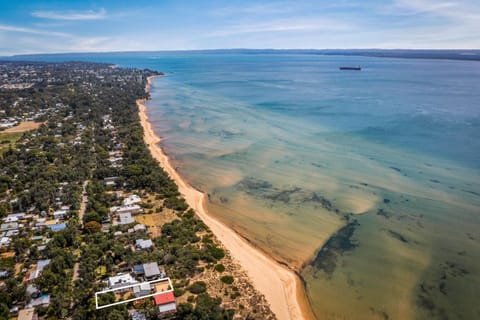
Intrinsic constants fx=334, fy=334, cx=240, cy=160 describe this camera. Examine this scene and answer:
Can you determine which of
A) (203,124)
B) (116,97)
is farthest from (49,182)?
(116,97)

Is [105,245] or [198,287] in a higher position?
[105,245]

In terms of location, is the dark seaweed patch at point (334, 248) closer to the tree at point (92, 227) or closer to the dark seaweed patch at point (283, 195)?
the dark seaweed patch at point (283, 195)

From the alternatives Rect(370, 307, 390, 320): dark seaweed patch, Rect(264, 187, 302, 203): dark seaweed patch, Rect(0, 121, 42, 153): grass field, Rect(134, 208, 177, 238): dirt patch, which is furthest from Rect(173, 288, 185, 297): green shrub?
Rect(0, 121, 42, 153): grass field

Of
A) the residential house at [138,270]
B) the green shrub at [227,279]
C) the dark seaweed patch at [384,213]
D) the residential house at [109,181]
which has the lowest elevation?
the green shrub at [227,279]

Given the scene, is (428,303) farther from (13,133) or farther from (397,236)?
(13,133)

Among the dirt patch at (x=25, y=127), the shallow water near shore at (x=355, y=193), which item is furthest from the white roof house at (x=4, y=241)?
the dirt patch at (x=25, y=127)

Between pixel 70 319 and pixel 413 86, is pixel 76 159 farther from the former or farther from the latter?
pixel 413 86

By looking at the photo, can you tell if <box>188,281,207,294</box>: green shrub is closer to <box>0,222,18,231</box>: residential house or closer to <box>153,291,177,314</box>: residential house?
<box>153,291,177,314</box>: residential house

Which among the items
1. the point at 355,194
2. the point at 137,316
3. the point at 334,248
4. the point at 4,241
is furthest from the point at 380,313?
the point at 4,241
